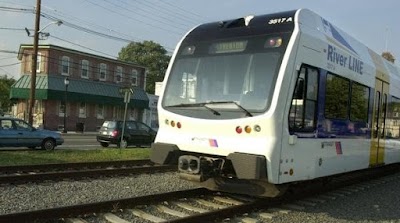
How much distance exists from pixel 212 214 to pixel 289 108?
6.77 feet

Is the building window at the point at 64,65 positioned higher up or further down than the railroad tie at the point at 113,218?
higher up

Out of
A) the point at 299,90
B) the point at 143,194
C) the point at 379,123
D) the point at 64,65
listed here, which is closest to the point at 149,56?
the point at 64,65

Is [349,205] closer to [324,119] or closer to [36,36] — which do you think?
[324,119]

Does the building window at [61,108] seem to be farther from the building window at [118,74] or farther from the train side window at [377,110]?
the train side window at [377,110]

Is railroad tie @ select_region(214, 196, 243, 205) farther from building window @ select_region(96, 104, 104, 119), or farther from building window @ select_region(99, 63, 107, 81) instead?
building window @ select_region(99, 63, 107, 81)

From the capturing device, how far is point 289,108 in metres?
7.65

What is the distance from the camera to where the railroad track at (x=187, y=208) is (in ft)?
22.7

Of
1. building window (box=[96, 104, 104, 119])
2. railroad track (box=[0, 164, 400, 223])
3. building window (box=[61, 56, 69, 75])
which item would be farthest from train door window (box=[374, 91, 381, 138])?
building window (box=[96, 104, 104, 119])

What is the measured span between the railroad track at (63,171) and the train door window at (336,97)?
18.6ft

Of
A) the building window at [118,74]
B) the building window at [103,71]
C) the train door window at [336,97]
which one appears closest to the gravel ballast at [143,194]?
the train door window at [336,97]

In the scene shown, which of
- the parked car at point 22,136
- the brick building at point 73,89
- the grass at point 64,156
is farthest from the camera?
the brick building at point 73,89

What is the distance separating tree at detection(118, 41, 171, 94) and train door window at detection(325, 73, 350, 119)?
7370 centimetres

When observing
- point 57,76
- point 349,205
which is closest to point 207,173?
point 349,205

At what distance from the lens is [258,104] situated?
759 centimetres
